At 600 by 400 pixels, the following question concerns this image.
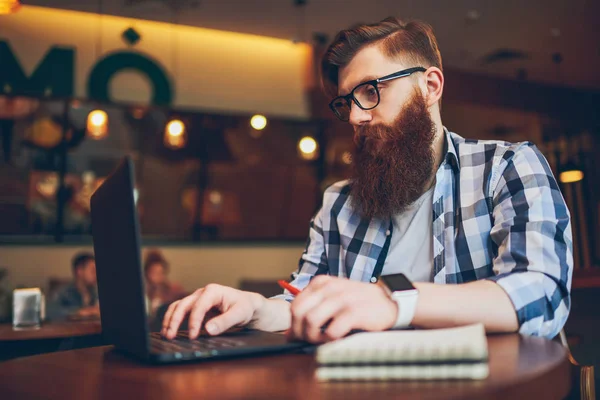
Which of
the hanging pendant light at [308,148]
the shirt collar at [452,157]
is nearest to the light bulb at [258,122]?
the hanging pendant light at [308,148]

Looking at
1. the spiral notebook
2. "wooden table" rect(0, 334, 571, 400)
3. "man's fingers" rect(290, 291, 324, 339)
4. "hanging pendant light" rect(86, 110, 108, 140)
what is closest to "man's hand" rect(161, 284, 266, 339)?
"wooden table" rect(0, 334, 571, 400)

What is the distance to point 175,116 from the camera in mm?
6285

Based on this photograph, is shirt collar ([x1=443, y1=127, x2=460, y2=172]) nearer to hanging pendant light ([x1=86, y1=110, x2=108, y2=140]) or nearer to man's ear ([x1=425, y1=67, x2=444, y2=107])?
man's ear ([x1=425, y1=67, x2=444, y2=107])

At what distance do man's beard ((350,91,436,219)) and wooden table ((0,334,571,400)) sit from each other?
628mm

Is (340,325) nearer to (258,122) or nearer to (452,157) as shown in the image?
(452,157)

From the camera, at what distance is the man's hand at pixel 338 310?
0.84 m

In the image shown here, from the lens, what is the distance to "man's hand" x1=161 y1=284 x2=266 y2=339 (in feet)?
3.50

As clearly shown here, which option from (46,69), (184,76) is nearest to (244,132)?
(184,76)

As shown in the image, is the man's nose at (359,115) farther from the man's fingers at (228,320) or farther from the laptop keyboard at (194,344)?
the laptop keyboard at (194,344)

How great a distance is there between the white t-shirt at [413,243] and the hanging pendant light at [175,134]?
494cm

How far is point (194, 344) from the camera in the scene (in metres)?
0.96

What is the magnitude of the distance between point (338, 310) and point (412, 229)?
29.2 inches

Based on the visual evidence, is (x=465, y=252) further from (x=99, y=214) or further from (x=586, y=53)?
(x=586, y=53)

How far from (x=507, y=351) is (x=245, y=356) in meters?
0.37
